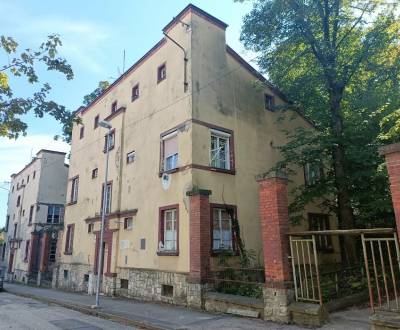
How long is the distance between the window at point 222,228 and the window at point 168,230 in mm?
1562

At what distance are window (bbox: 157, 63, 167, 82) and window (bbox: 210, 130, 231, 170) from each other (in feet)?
13.7

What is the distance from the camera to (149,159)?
56.1ft

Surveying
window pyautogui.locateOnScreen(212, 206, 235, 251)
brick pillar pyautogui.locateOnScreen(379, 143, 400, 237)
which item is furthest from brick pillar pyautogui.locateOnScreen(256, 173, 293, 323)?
window pyautogui.locateOnScreen(212, 206, 235, 251)

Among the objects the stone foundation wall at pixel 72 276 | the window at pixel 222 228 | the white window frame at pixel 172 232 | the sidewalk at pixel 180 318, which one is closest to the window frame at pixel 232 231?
the window at pixel 222 228

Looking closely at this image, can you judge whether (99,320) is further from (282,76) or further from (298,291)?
(282,76)

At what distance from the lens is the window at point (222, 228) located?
46.0 feet

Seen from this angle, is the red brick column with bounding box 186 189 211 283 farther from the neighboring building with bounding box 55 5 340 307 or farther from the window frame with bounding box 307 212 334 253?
the window frame with bounding box 307 212 334 253

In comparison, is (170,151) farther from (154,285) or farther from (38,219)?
(38,219)

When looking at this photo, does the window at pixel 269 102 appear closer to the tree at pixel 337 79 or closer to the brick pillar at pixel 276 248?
the tree at pixel 337 79

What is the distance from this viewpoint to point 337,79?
1533 centimetres

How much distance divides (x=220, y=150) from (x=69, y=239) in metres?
14.4

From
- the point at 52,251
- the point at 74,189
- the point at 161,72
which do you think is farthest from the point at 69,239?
the point at 161,72

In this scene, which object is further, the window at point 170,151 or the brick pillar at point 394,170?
the window at point 170,151

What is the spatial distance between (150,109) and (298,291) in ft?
37.7
